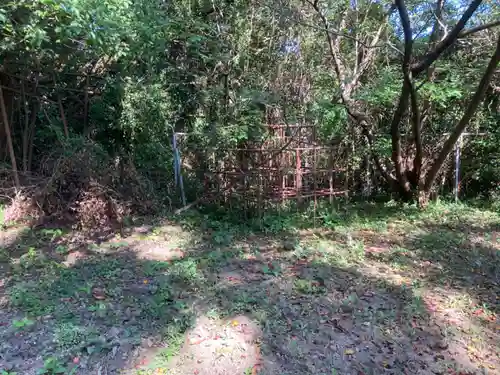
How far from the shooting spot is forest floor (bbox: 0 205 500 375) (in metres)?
2.71

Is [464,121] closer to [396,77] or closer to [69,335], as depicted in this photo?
[396,77]

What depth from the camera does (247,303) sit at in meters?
3.32

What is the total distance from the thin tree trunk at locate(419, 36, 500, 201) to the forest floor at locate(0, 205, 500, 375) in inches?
50.1

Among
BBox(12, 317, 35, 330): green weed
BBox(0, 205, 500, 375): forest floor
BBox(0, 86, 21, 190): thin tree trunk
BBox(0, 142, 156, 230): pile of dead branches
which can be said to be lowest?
BBox(0, 205, 500, 375): forest floor

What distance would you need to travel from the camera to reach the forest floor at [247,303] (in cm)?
271

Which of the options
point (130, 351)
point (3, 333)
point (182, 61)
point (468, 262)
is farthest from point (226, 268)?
point (182, 61)

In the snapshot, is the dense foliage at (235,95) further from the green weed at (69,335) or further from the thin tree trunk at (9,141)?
the green weed at (69,335)

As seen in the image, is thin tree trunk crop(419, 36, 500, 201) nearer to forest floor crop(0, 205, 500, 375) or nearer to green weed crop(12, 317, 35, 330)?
forest floor crop(0, 205, 500, 375)

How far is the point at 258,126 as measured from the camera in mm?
5531

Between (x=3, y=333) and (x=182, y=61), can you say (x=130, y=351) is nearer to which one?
(x=3, y=333)

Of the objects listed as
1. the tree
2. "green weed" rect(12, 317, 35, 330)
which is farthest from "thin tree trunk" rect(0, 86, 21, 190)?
the tree

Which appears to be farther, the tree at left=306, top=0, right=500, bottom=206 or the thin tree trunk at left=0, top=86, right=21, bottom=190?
the tree at left=306, top=0, right=500, bottom=206

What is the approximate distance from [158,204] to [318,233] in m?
2.45

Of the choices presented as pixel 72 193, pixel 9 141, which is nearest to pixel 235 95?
pixel 72 193
